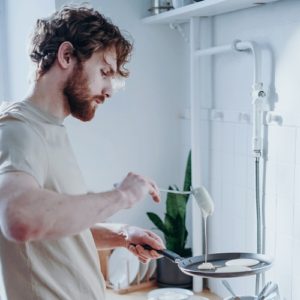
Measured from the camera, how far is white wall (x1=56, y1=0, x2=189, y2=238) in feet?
6.79

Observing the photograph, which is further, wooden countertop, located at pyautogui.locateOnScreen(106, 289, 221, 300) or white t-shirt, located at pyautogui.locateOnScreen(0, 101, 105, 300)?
wooden countertop, located at pyautogui.locateOnScreen(106, 289, 221, 300)

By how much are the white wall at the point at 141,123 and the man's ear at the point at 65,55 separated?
3.23 feet

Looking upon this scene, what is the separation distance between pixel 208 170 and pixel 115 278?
0.54 m

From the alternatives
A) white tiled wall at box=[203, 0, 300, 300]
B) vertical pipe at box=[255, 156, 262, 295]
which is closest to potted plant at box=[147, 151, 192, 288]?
white tiled wall at box=[203, 0, 300, 300]

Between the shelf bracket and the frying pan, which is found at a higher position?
the shelf bracket

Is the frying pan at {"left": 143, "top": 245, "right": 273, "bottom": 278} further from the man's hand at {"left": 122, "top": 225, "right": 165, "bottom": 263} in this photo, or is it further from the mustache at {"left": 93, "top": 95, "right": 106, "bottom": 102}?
the mustache at {"left": 93, "top": 95, "right": 106, "bottom": 102}

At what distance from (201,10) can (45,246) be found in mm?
1052

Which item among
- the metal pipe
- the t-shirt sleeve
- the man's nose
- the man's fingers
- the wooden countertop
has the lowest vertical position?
the wooden countertop

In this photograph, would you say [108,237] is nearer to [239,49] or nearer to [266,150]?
[266,150]

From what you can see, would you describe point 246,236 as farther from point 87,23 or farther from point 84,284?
point 87,23

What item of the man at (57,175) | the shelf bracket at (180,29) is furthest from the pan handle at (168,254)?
the shelf bracket at (180,29)

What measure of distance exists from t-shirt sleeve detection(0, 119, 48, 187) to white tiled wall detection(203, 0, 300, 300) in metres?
0.84

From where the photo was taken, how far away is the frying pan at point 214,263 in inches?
50.7

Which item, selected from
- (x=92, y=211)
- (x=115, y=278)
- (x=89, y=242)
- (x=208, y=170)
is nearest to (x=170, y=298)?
(x=115, y=278)
